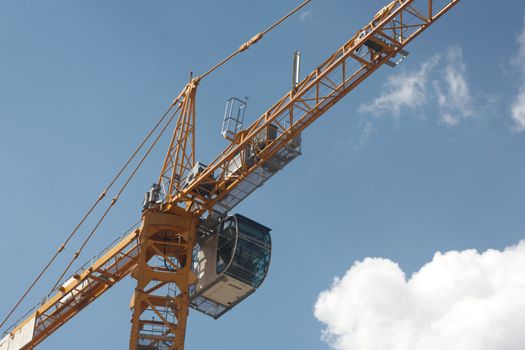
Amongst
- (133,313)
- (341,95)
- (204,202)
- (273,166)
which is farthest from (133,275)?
(341,95)

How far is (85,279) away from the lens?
58.7 m

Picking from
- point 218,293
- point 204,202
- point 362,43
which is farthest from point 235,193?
point 362,43

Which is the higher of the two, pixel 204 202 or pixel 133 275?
pixel 204 202

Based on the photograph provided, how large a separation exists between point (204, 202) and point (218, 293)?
4936mm

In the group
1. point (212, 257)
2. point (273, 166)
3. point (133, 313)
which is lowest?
point (133, 313)

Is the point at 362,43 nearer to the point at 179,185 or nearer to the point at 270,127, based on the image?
the point at 270,127

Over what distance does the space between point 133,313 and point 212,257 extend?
541 centimetres

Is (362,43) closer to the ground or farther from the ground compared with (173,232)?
farther from the ground

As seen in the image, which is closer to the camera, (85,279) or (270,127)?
(270,127)

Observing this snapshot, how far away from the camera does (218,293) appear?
2169 inches

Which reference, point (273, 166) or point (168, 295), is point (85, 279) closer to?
point (168, 295)

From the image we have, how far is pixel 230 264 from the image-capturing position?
53.8 metres

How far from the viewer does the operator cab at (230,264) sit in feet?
178

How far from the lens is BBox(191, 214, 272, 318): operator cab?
54.2 m
